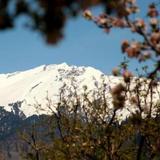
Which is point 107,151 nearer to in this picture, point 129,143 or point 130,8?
point 129,143

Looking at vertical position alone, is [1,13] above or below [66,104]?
below

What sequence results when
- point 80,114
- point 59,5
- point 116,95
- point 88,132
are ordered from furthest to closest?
1. point 80,114
2. point 88,132
3. point 116,95
4. point 59,5

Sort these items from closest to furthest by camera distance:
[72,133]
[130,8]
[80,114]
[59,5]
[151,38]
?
[59,5], [151,38], [130,8], [72,133], [80,114]

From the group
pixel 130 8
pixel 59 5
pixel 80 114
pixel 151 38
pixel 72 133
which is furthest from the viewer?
pixel 80 114

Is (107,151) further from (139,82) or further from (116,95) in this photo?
(116,95)

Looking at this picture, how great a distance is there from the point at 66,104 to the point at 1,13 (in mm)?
46002

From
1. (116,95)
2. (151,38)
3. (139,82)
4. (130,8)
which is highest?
(139,82)

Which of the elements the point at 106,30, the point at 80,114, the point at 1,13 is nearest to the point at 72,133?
the point at 80,114

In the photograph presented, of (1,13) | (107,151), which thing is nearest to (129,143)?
(107,151)

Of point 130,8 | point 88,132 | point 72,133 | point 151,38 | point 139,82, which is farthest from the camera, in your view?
point 72,133

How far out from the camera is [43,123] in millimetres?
52844

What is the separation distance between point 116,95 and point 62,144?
3803cm

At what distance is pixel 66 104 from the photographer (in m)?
51.7

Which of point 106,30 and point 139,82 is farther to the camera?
point 139,82
